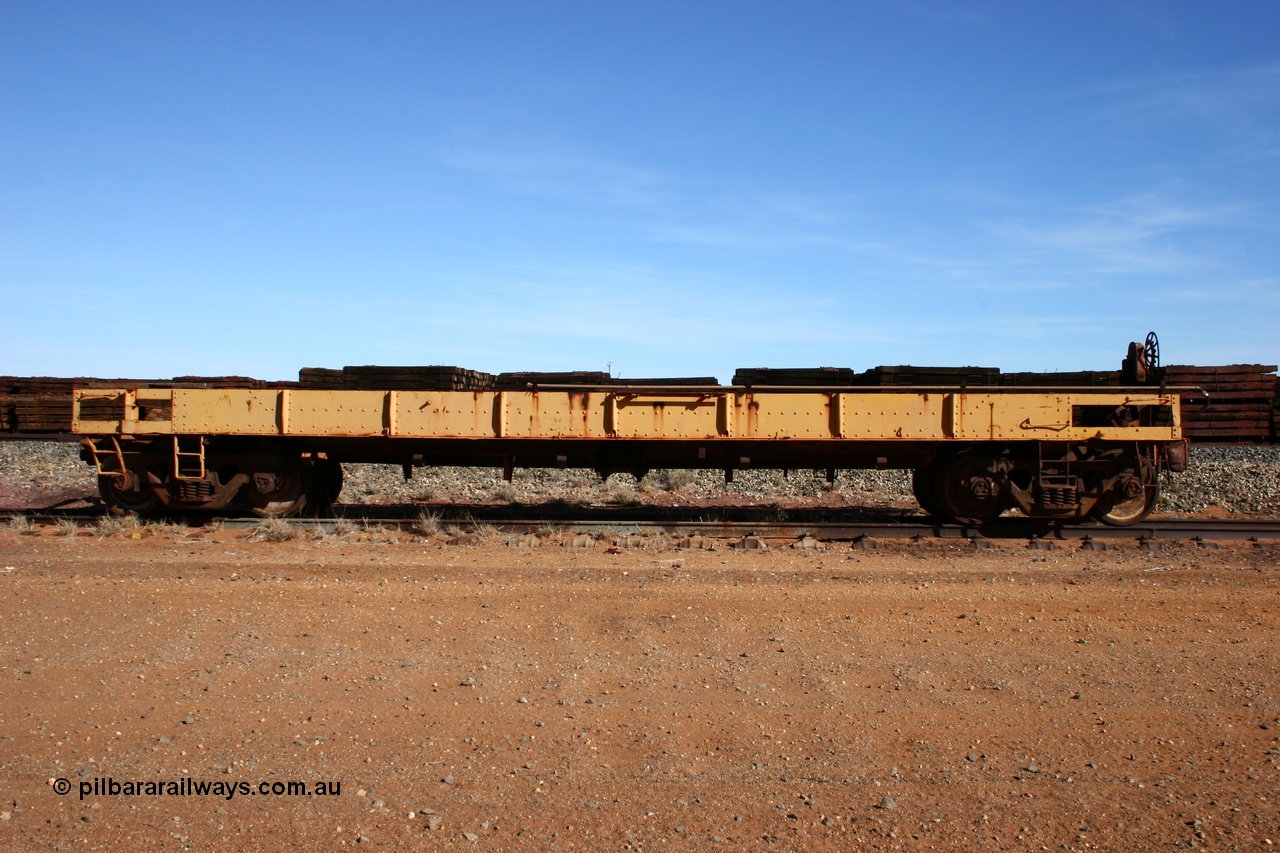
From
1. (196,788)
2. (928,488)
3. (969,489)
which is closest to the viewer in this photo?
(196,788)

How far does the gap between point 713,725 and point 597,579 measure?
12.7 ft

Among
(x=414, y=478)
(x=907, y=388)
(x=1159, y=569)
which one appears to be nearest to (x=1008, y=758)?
(x=1159, y=569)

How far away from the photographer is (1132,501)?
12117 mm

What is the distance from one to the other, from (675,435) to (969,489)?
12.6 feet

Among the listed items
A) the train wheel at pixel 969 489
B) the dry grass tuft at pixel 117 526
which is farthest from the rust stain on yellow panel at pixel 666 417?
the dry grass tuft at pixel 117 526

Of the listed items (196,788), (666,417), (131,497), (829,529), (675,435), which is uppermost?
(666,417)

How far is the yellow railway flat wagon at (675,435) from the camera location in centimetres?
1163

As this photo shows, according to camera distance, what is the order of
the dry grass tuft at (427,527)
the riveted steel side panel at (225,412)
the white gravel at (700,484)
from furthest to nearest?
1. the white gravel at (700,484)
2. the riveted steel side panel at (225,412)
3. the dry grass tuft at (427,527)

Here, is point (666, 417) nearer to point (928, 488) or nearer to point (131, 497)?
point (928, 488)

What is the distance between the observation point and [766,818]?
4074 mm

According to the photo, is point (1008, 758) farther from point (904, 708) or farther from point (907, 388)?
point (907, 388)

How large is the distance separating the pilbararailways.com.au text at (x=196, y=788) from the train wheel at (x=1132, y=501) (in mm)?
10669

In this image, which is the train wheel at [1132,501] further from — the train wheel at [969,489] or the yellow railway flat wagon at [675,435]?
the train wheel at [969,489]

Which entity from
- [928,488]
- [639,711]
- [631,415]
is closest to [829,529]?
[928,488]
